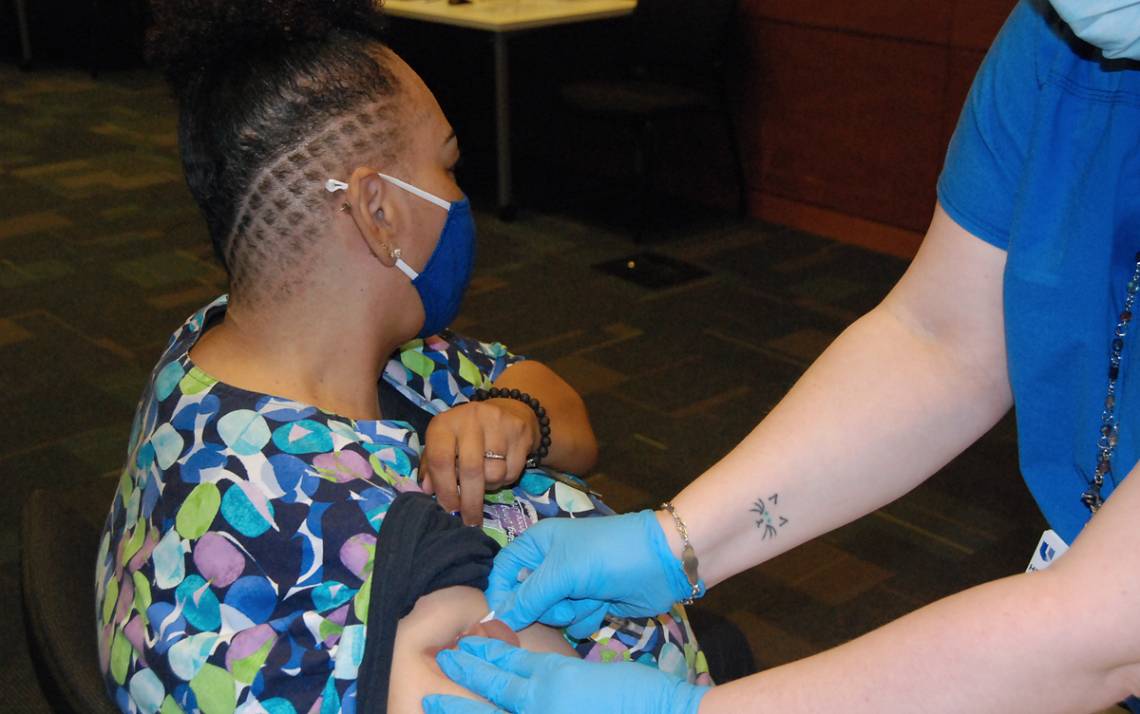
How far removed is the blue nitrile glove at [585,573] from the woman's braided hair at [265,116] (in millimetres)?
396

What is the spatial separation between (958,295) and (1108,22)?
1.20 feet

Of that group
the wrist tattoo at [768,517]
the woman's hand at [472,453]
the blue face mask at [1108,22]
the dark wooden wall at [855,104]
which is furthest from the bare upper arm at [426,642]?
the dark wooden wall at [855,104]

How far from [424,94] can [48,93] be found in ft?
22.5

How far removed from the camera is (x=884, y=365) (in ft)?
4.24

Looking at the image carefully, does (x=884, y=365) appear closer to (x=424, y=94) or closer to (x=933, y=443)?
(x=933, y=443)

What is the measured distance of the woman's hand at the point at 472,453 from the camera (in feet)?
4.48

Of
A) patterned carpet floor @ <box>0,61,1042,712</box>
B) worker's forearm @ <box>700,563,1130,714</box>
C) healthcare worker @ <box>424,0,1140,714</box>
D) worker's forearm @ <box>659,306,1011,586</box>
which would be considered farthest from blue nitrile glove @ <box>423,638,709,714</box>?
patterned carpet floor @ <box>0,61,1042,712</box>

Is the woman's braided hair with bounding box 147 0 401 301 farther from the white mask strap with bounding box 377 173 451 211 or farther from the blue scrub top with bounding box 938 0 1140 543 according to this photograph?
the blue scrub top with bounding box 938 0 1140 543

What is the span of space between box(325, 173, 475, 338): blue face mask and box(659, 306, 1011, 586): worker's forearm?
0.40 m

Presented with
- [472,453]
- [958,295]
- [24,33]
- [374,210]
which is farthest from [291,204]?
[24,33]

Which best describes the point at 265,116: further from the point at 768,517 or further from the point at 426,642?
the point at 768,517

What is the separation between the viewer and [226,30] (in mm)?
1335

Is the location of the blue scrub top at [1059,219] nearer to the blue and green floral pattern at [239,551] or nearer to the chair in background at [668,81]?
the blue and green floral pattern at [239,551]

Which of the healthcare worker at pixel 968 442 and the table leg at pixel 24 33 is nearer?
the healthcare worker at pixel 968 442
